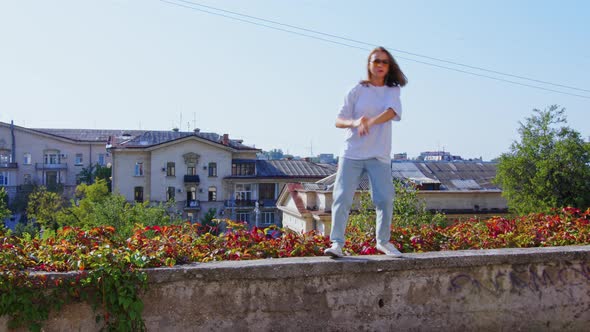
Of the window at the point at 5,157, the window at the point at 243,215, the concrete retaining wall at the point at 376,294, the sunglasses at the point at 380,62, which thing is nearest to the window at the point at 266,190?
the window at the point at 243,215

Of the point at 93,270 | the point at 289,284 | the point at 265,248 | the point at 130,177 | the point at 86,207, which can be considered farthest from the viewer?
the point at 130,177

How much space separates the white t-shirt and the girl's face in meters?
0.10

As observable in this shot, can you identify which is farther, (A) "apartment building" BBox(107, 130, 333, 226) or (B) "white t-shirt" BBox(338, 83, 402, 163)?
(A) "apartment building" BBox(107, 130, 333, 226)

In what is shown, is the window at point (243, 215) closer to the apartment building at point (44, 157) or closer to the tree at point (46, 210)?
the tree at point (46, 210)

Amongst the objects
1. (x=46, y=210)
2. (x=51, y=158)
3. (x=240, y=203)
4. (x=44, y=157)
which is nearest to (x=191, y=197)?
(x=240, y=203)

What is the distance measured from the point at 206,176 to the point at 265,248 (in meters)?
52.0

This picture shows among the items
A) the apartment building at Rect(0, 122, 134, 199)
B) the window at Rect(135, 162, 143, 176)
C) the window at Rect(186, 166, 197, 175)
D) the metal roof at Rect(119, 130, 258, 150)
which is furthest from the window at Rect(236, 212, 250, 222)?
the apartment building at Rect(0, 122, 134, 199)

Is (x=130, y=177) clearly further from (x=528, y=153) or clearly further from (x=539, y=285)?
(x=539, y=285)

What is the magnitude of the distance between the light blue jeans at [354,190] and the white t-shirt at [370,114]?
3.0 inches

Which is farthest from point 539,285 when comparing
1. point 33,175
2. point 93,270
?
point 33,175

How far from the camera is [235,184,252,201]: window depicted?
56.7 meters

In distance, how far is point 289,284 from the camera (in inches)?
174

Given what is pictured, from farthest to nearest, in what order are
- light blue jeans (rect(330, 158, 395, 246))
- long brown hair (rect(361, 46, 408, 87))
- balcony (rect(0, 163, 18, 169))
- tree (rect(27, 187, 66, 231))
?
balcony (rect(0, 163, 18, 169)) → tree (rect(27, 187, 66, 231)) → long brown hair (rect(361, 46, 408, 87)) → light blue jeans (rect(330, 158, 395, 246))

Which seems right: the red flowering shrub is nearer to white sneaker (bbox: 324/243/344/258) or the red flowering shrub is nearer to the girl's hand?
white sneaker (bbox: 324/243/344/258)
